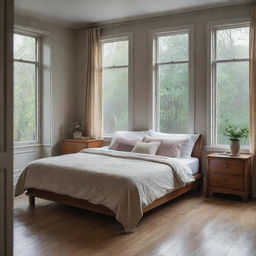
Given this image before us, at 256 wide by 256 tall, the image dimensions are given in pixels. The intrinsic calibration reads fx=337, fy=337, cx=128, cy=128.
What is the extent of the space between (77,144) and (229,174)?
282cm

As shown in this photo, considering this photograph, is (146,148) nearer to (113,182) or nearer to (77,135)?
(113,182)

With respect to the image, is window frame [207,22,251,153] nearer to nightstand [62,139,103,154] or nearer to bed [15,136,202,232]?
bed [15,136,202,232]

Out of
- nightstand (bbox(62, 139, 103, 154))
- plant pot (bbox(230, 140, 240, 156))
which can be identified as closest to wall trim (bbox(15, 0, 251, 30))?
plant pot (bbox(230, 140, 240, 156))

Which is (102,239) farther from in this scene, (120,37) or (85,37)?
(85,37)

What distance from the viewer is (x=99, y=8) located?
18.3 feet

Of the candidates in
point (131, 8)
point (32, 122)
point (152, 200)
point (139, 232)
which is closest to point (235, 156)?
point (152, 200)

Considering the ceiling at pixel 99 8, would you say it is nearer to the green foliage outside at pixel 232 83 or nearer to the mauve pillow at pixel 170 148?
the green foliage outside at pixel 232 83

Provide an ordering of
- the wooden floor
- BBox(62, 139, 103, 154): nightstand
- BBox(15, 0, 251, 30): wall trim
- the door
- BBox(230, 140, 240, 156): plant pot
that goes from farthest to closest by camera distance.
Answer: BBox(62, 139, 103, 154): nightstand → BBox(15, 0, 251, 30): wall trim → BBox(230, 140, 240, 156): plant pot → the wooden floor → the door

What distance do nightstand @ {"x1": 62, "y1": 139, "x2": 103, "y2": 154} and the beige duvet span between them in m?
1.08

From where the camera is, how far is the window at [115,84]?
6398 mm

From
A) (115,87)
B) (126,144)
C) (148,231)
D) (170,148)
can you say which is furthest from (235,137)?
(115,87)

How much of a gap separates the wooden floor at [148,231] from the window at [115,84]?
222 centimetres

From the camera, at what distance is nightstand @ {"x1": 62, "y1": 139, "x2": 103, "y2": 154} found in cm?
623

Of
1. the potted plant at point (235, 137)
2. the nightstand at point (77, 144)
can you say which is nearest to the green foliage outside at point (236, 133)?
the potted plant at point (235, 137)
